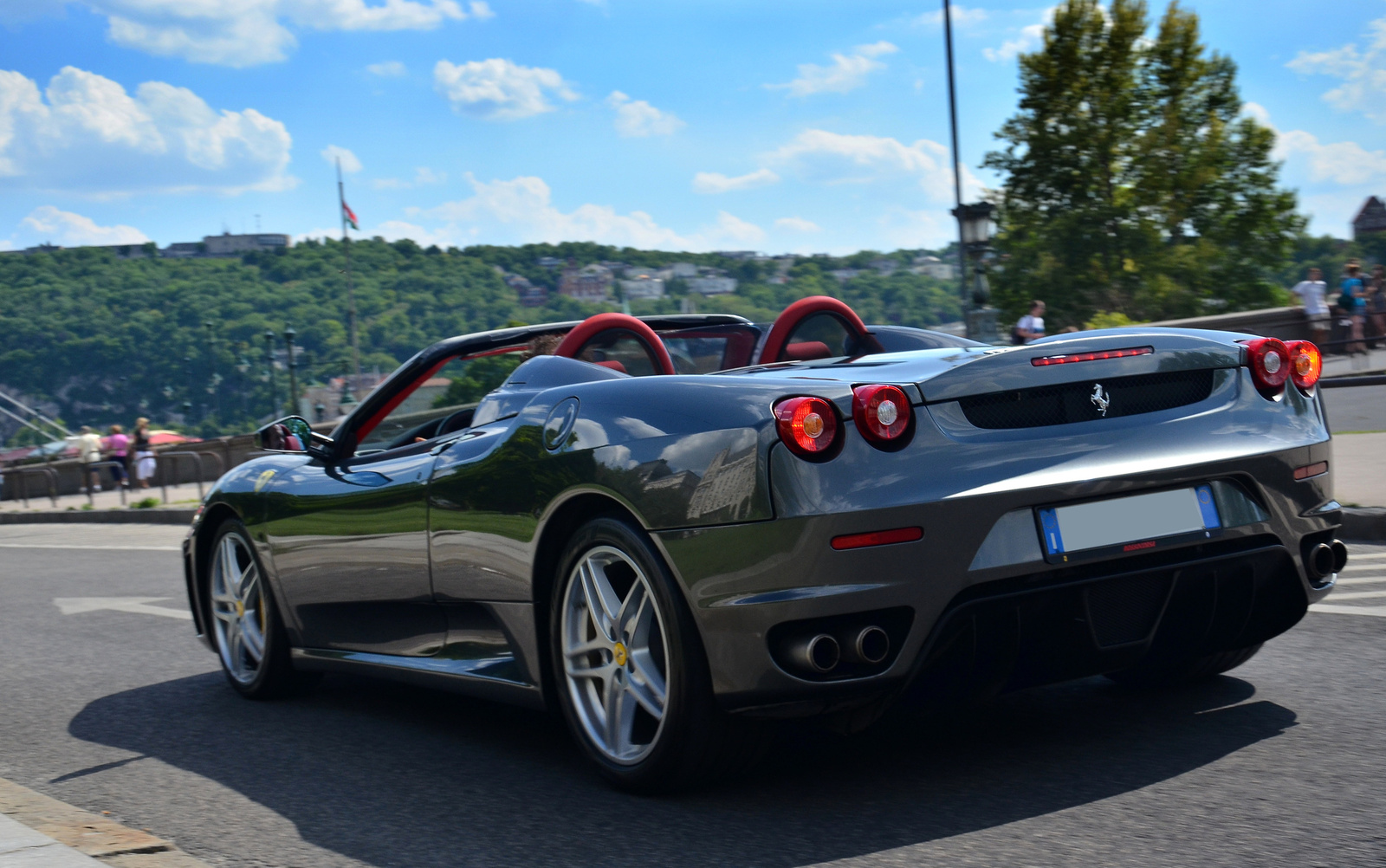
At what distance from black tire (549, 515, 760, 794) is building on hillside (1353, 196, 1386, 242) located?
27.1m

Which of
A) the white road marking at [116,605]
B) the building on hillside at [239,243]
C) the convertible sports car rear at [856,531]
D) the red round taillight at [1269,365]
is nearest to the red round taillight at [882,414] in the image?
the convertible sports car rear at [856,531]

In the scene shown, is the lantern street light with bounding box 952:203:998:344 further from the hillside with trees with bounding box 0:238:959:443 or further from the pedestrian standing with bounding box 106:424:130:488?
the pedestrian standing with bounding box 106:424:130:488

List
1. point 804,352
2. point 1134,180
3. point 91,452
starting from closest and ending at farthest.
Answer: point 804,352, point 91,452, point 1134,180

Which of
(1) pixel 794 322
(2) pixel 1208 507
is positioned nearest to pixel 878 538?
(2) pixel 1208 507

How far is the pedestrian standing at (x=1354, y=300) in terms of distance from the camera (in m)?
20.1

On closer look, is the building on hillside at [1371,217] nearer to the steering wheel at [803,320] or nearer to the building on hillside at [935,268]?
the building on hillside at [935,268]

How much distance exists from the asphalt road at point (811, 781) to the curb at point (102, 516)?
13.9 m

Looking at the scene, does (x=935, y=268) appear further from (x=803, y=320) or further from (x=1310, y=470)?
(x=1310, y=470)

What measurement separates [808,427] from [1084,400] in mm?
720

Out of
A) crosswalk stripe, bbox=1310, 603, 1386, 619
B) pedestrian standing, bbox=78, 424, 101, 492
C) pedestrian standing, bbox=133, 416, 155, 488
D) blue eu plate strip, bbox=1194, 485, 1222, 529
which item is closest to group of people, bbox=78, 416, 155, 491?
pedestrian standing, bbox=133, 416, 155, 488

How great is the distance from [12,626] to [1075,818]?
7.19 meters

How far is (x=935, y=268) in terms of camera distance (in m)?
31.8

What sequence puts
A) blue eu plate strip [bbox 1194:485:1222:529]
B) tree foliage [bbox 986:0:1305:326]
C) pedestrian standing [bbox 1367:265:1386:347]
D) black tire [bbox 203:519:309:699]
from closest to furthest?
blue eu plate strip [bbox 1194:485:1222:529], black tire [bbox 203:519:309:699], pedestrian standing [bbox 1367:265:1386:347], tree foliage [bbox 986:0:1305:326]

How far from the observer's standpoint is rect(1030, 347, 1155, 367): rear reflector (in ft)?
11.1
